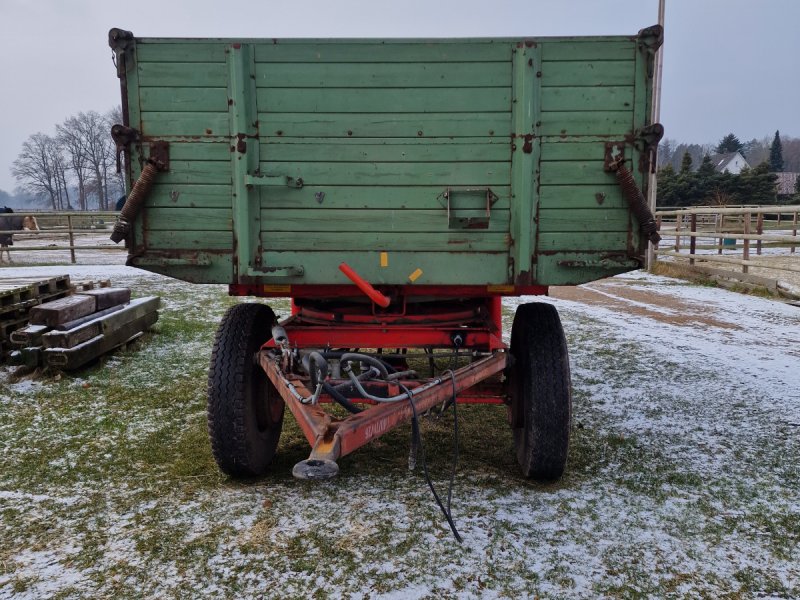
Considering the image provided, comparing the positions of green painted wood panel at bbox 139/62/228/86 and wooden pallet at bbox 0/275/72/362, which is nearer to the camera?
green painted wood panel at bbox 139/62/228/86

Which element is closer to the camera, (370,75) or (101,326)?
(370,75)

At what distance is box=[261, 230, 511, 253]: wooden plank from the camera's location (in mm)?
2939

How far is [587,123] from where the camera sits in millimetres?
2846

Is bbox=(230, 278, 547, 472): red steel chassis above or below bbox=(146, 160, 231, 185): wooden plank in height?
below

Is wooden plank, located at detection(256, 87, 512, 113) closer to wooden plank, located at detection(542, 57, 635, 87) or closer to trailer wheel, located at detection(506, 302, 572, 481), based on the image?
wooden plank, located at detection(542, 57, 635, 87)

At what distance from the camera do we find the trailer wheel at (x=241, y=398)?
10.2ft

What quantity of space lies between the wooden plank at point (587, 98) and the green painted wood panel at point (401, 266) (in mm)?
792

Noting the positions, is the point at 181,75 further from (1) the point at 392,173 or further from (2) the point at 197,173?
(1) the point at 392,173

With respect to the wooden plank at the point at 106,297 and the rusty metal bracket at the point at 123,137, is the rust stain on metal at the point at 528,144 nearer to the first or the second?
the rusty metal bracket at the point at 123,137

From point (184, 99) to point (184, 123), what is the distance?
0.39ft

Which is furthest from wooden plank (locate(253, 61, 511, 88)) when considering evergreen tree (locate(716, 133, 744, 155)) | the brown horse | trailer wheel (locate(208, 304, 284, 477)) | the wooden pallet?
evergreen tree (locate(716, 133, 744, 155))

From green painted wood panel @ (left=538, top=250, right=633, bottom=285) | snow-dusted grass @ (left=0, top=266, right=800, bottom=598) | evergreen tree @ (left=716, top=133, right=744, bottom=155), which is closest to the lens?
snow-dusted grass @ (left=0, top=266, right=800, bottom=598)

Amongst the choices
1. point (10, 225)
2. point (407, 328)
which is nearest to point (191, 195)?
point (407, 328)

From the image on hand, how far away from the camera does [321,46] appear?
113 inches
